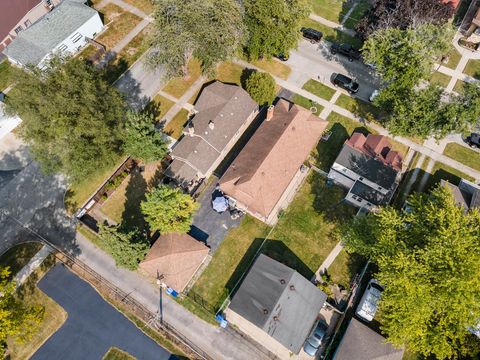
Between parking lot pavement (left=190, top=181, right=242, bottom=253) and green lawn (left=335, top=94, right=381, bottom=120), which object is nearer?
parking lot pavement (left=190, top=181, right=242, bottom=253)

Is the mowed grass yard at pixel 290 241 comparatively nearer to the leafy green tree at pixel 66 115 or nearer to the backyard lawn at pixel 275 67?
the leafy green tree at pixel 66 115

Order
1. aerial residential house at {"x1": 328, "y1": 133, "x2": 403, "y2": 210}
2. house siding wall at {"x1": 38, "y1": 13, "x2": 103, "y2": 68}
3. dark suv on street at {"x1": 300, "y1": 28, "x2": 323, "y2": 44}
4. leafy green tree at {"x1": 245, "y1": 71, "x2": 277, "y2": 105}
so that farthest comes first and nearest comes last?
dark suv on street at {"x1": 300, "y1": 28, "x2": 323, "y2": 44}, house siding wall at {"x1": 38, "y1": 13, "x2": 103, "y2": 68}, leafy green tree at {"x1": 245, "y1": 71, "x2": 277, "y2": 105}, aerial residential house at {"x1": 328, "y1": 133, "x2": 403, "y2": 210}

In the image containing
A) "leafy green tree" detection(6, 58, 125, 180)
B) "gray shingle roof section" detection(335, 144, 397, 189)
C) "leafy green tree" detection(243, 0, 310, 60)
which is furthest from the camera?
"leafy green tree" detection(243, 0, 310, 60)

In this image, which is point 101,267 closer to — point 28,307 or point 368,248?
point 28,307

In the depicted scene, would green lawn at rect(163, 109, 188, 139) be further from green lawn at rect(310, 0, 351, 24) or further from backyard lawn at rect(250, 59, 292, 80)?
green lawn at rect(310, 0, 351, 24)

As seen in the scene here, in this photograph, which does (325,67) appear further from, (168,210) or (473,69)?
(168,210)

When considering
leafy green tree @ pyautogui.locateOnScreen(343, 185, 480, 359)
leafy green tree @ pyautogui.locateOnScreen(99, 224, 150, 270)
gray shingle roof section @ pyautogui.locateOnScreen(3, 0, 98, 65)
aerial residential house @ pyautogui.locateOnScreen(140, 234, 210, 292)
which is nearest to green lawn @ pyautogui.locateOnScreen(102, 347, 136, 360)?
aerial residential house @ pyautogui.locateOnScreen(140, 234, 210, 292)
